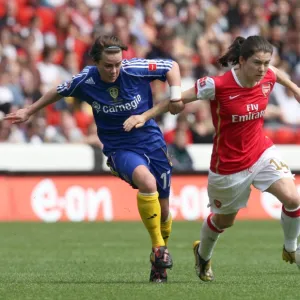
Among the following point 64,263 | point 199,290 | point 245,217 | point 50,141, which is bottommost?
point 245,217

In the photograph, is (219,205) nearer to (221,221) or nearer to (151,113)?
(221,221)

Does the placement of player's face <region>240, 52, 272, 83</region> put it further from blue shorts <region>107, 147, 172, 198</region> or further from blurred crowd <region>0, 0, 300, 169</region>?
blurred crowd <region>0, 0, 300, 169</region>

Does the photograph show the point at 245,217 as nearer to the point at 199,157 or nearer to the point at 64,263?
the point at 199,157

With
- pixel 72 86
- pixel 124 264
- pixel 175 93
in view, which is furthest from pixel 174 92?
pixel 124 264

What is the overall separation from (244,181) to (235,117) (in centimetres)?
57

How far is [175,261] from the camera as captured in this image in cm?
1166

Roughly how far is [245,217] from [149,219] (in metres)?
9.70

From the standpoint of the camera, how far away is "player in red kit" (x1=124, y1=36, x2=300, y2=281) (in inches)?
359

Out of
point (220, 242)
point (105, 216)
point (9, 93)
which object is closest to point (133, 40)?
point (9, 93)

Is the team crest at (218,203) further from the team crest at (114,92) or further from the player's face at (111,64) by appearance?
the player's face at (111,64)

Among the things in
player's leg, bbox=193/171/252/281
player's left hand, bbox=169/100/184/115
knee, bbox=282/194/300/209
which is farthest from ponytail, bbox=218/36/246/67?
knee, bbox=282/194/300/209

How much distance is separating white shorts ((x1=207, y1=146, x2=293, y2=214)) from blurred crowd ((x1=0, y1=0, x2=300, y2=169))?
360 inches

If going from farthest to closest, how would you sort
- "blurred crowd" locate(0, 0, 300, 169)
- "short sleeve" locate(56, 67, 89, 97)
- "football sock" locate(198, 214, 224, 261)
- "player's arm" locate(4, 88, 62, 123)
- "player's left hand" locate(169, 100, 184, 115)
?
"blurred crowd" locate(0, 0, 300, 169) < "player's arm" locate(4, 88, 62, 123) < "short sleeve" locate(56, 67, 89, 97) < "football sock" locate(198, 214, 224, 261) < "player's left hand" locate(169, 100, 184, 115)

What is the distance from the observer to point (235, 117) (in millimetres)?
9180
